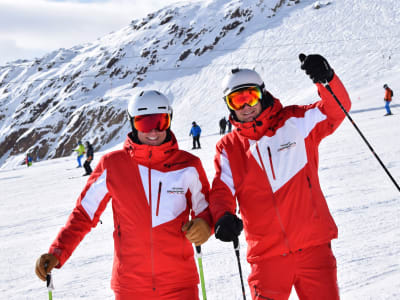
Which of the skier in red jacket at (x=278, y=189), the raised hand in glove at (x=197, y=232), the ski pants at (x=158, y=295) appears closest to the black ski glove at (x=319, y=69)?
the skier in red jacket at (x=278, y=189)

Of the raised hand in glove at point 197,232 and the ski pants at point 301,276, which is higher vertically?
the raised hand in glove at point 197,232

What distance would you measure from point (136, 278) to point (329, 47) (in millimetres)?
38557

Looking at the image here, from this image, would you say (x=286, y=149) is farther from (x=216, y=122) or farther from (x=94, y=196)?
(x=216, y=122)

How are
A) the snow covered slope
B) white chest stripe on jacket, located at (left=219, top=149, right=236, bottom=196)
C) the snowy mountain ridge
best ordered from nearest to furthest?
white chest stripe on jacket, located at (left=219, top=149, right=236, bottom=196), the snow covered slope, the snowy mountain ridge

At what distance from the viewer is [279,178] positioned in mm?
2291

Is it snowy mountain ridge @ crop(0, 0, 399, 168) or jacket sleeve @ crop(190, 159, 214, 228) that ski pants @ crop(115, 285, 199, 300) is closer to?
jacket sleeve @ crop(190, 159, 214, 228)

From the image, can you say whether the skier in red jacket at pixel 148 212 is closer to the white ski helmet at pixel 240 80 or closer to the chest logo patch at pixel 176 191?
the chest logo patch at pixel 176 191

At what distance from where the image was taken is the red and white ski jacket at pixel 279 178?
2232 mm

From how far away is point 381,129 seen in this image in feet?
38.6

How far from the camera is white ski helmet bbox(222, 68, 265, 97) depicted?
98.2 inches

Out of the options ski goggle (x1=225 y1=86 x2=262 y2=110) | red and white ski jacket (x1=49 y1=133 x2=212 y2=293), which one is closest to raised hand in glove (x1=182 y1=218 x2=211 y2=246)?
red and white ski jacket (x1=49 y1=133 x2=212 y2=293)

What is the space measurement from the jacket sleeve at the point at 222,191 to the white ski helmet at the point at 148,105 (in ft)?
1.66

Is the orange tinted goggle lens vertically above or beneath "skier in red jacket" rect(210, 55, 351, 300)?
above

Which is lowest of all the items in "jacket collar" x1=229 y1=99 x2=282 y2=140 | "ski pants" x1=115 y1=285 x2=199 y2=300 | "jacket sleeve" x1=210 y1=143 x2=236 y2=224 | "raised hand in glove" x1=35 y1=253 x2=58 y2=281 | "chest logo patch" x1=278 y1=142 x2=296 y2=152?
"ski pants" x1=115 y1=285 x2=199 y2=300
